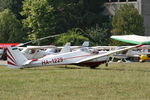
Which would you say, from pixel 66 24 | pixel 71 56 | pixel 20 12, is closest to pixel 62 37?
pixel 66 24

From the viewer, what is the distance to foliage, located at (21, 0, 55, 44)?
215 ft

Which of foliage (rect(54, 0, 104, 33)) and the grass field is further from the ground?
foliage (rect(54, 0, 104, 33))

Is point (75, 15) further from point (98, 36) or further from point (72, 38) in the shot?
point (72, 38)

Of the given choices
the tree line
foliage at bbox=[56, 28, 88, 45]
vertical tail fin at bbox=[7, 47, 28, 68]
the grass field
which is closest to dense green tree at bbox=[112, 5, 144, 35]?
the tree line

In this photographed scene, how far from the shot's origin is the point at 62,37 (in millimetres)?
63875

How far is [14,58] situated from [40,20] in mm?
41601

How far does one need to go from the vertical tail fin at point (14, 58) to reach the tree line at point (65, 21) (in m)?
36.3

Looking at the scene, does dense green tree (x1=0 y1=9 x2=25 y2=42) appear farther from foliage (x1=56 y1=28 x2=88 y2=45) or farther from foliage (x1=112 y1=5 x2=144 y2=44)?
foliage (x1=112 y1=5 x2=144 y2=44)

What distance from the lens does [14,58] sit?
82.0 feet

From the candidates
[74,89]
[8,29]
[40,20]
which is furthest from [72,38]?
[74,89]

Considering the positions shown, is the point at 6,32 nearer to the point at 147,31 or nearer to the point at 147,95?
the point at 147,31

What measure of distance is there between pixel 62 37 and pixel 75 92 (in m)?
49.2

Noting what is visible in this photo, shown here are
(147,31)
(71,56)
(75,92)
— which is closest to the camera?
(75,92)

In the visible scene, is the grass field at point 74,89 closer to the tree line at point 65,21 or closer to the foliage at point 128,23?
the foliage at point 128,23
